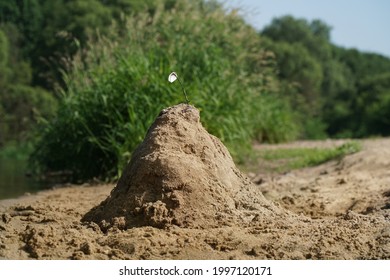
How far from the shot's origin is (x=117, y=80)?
9859 millimetres

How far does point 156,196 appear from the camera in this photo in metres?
4.84

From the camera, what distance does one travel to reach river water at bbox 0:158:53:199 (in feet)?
29.6

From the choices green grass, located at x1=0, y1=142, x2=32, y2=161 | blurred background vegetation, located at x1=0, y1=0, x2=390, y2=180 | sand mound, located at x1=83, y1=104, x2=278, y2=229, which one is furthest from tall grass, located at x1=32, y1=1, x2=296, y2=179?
sand mound, located at x1=83, y1=104, x2=278, y2=229

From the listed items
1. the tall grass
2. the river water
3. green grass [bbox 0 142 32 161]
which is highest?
the tall grass

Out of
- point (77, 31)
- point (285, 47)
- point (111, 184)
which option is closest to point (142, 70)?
point (111, 184)

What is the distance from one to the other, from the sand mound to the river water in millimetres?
3788

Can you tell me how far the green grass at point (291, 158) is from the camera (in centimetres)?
1048

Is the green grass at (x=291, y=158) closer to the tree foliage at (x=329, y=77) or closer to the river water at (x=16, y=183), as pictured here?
the river water at (x=16, y=183)

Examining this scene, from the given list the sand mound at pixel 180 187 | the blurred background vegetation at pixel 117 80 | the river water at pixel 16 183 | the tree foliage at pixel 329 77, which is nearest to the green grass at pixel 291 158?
the blurred background vegetation at pixel 117 80

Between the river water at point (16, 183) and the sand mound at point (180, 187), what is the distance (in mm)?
3788

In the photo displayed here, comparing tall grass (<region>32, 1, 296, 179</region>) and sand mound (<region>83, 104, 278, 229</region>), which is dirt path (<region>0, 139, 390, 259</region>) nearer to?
sand mound (<region>83, 104, 278, 229</region>)

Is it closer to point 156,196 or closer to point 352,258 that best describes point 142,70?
point 156,196

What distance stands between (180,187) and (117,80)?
523cm

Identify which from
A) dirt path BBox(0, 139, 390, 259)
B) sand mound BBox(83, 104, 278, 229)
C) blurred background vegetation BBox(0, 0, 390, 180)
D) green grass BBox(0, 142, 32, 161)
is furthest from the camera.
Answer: green grass BBox(0, 142, 32, 161)
